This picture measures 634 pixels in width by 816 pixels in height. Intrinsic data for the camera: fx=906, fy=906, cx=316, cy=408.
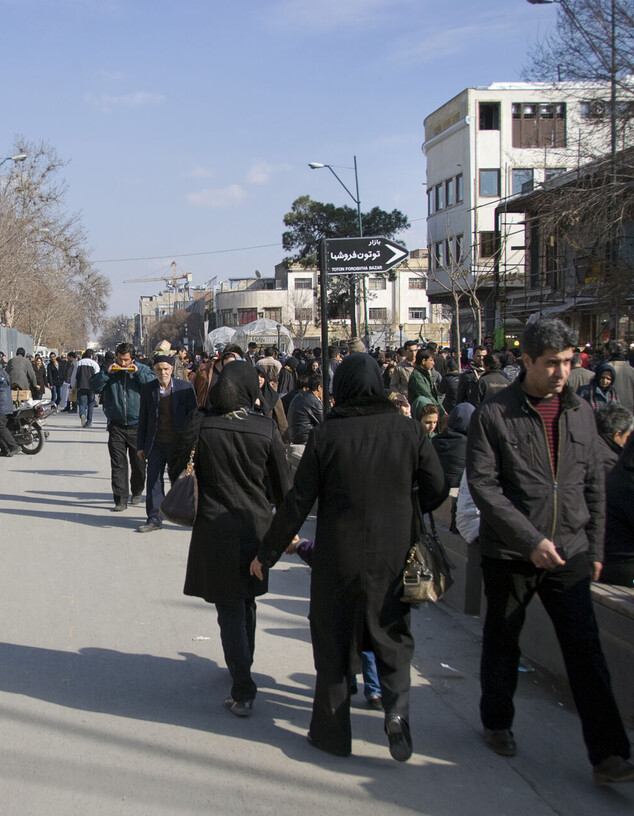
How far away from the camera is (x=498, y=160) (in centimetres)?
4544

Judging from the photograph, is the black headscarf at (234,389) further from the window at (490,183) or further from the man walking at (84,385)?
the window at (490,183)

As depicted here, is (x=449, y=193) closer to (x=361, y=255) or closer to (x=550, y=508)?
(x=361, y=255)

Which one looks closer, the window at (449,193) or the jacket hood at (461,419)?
the jacket hood at (461,419)

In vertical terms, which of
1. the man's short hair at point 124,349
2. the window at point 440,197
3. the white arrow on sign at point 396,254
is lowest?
the man's short hair at point 124,349

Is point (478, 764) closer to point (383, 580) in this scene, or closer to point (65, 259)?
point (383, 580)

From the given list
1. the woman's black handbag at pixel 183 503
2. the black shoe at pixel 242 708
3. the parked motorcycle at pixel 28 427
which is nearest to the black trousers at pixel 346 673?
the black shoe at pixel 242 708

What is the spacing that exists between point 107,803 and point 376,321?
7876 centimetres

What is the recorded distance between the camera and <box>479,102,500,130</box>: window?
1788 inches

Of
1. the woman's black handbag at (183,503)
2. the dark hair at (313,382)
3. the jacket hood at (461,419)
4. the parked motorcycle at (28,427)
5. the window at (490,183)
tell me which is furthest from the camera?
the window at (490,183)

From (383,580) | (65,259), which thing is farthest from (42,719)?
(65,259)

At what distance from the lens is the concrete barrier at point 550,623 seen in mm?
4367

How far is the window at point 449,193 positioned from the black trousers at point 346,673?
45.2 metres

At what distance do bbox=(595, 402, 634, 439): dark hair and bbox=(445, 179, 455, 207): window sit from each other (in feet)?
141

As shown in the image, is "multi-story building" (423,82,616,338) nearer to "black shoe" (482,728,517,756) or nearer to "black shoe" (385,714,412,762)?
"black shoe" (482,728,517,756)
